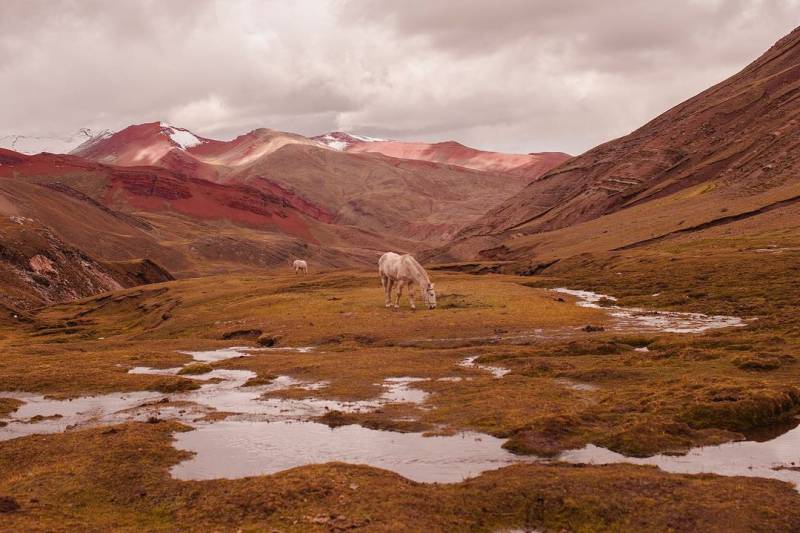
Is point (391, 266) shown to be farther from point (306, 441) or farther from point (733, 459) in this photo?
point (733, 459)

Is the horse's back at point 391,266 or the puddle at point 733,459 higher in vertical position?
the horse's back at point 391,266

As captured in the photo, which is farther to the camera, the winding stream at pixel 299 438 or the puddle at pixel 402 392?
the puddle at pixel 402 392

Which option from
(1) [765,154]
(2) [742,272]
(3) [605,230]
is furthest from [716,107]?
(2) [742,272]

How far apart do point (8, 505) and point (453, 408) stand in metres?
12.6

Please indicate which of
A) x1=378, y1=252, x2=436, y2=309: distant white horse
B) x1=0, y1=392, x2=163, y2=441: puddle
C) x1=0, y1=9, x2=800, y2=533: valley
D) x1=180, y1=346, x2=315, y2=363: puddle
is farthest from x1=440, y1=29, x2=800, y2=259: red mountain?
x1=0, y1=392, x2=163, y2=441: puddle

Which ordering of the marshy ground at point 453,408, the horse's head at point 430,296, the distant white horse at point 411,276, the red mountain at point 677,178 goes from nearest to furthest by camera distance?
1. the marshy ground at point 453,408
2. the horse's head at point 430,296
3. the distant white horse at point 411,276
4. the red mountain at point 677,178

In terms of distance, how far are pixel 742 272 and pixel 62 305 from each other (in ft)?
252

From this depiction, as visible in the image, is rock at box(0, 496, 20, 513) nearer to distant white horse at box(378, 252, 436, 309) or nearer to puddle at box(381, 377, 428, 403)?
puddle at box(381, 377, 428, 403)

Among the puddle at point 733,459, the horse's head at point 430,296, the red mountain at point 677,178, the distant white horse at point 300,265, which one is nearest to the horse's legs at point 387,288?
the horse's head at point 430,296

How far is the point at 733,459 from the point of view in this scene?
16000mm

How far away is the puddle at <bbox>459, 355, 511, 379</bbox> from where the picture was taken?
1079 inches

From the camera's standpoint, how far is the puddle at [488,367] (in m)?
27.4

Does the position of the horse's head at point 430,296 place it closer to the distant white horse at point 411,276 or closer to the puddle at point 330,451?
the distant white horse at point 411,276

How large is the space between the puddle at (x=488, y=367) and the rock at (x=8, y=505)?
56.7 ft
